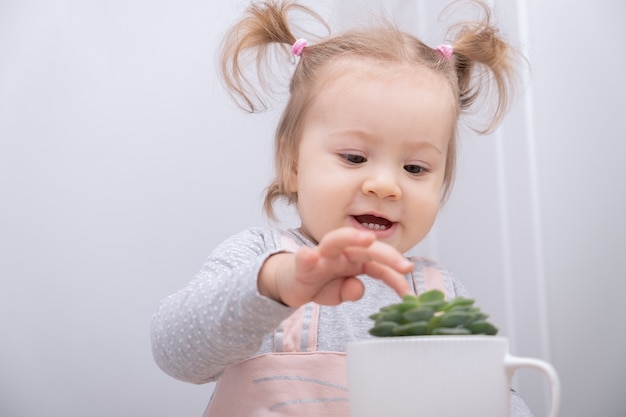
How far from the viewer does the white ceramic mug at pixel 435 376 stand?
50cm

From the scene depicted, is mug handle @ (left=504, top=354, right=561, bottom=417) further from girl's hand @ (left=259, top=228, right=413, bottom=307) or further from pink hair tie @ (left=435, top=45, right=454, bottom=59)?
pink hair tie @ (left=435, top=45, right=454, bottom=59)

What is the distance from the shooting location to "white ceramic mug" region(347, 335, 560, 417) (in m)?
0.50

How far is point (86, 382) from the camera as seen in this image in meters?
1.19

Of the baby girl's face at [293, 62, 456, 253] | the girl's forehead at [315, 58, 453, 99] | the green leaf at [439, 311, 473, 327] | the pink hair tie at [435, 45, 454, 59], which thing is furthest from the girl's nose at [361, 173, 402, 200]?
the green leaf at [439, 311, 473, 327]

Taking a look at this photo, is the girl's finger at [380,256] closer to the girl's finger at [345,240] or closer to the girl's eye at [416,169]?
the girl's finger at [345,240]

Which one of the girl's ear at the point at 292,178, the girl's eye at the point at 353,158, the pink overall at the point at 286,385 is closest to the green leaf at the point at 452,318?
the pink overall at the point at 286,385

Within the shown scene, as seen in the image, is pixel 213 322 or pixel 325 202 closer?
pixel 213 322

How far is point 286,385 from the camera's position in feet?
2.69

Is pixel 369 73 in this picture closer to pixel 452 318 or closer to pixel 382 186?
pixel 382 186

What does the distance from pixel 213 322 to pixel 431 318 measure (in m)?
0.22

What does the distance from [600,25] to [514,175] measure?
0.27 meters

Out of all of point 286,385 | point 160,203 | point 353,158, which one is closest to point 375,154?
point 353,158

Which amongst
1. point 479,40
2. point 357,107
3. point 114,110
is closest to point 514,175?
point 479,40

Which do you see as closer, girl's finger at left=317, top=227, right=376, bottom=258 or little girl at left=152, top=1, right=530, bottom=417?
girl's finger at left=317, top=227, right=376, bottom=258
